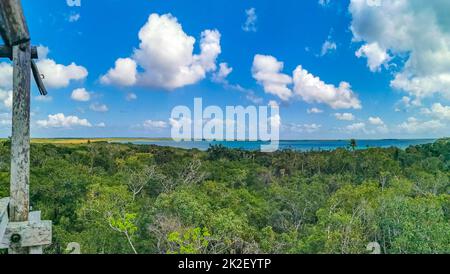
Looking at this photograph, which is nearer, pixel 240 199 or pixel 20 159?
pixel 20 159

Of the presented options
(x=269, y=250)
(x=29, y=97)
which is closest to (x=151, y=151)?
(x=269, y=250)

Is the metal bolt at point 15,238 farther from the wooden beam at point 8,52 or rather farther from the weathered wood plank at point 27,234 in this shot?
the wooden beam at point 8,52

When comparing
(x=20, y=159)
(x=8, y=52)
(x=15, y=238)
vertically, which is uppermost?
(x=8, y=52)

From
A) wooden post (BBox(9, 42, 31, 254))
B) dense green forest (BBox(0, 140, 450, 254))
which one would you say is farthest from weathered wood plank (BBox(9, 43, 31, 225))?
dense green forest (BBox(0, 140, 450, 254))

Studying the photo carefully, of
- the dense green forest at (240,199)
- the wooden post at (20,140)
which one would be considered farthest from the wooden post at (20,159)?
the dense green forest at (240,199)

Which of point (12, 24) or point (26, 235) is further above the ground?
point (12, 24)

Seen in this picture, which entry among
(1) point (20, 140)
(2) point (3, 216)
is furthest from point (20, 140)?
(2) point (3, 216)

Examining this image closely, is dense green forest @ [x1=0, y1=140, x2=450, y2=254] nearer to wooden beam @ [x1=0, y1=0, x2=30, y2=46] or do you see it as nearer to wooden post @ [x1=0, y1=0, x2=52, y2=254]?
wooden post @ [x1=0, y1=0, x2=52, y2=254]

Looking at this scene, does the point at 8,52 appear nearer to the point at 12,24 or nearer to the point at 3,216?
the point at 12,24
